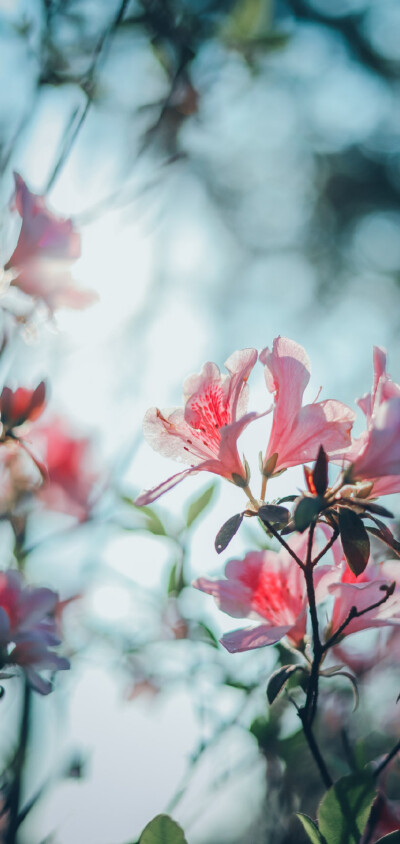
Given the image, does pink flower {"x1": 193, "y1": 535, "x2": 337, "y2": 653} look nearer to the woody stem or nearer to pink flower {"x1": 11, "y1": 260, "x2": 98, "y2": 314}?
the woody stem

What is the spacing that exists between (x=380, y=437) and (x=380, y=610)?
251 millimetres

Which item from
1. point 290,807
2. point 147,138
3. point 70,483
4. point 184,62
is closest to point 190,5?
point 184,62

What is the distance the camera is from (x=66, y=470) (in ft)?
6.53

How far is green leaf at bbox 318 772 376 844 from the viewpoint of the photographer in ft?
2.46

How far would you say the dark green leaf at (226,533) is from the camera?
795mm

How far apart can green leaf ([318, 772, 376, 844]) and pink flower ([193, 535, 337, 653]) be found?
193 mm

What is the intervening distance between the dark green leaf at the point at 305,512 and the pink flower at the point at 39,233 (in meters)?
0.84

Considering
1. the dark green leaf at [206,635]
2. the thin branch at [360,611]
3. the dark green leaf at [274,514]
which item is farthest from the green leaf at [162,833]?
the dark green leaf at [206,635]

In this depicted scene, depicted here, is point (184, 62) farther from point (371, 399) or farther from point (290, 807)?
point (290, 807)

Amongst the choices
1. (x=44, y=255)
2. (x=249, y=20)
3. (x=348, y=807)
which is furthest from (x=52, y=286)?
(x=249, y=20)

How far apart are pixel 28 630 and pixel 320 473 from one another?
559 millimetres

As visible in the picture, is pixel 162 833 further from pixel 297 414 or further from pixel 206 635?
pixel 206 635

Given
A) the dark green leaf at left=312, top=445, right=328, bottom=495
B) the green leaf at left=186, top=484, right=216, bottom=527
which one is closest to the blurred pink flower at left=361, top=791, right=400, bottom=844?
the dark green leaf at left=312, top=445, right=328, bottom=495

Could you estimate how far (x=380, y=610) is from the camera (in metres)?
0.83
